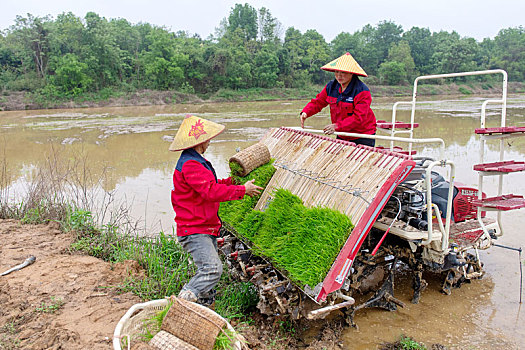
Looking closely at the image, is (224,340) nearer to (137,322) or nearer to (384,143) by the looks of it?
(137,322)

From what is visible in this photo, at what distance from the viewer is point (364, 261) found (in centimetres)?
410

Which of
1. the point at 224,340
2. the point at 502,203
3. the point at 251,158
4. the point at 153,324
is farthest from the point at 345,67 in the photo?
the point at 153,324

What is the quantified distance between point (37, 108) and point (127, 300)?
38163 mm

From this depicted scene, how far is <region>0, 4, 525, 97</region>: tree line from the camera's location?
42938 mm

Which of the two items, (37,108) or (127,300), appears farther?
(37,108)

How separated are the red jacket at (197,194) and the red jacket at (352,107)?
6.21 ft

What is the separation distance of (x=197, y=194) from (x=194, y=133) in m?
0.54

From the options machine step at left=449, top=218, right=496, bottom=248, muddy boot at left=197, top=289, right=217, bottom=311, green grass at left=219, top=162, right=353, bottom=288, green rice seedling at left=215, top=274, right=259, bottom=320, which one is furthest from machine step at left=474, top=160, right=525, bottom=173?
muddy boot at left=197, top=289, right=217, bottom=311

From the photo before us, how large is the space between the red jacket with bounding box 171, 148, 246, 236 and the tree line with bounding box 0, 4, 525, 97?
41713 millimetres

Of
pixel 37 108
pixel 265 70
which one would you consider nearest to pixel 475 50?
pixel 265 70

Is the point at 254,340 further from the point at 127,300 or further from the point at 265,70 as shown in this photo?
the point at 265,70

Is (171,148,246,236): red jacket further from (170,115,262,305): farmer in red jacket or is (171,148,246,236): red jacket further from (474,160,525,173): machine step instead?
(474,160,525,173): machine step

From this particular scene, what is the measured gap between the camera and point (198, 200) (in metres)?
3.52

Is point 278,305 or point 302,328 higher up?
point 278,305
